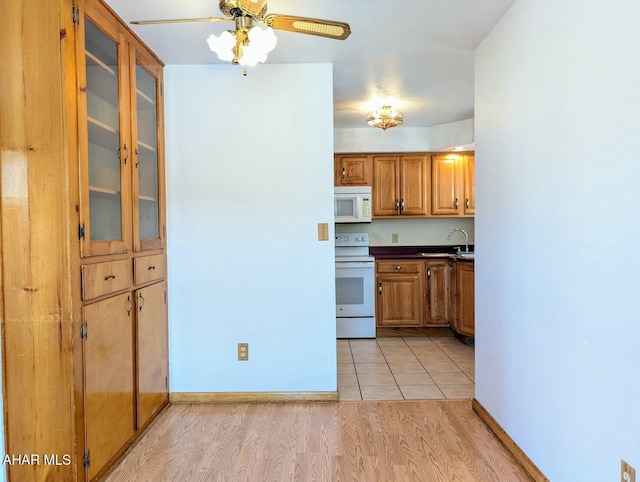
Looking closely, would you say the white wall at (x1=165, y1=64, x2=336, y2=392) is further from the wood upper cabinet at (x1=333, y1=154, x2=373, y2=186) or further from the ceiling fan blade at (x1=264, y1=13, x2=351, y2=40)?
the wood upper cabinet at (x1=333, y1=154, x2=373, y2=186)

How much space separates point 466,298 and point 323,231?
79.4 inches

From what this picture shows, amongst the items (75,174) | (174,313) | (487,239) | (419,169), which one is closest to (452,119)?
(419,169)

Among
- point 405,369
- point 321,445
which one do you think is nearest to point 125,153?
point 321,445

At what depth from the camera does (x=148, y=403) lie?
2.25m

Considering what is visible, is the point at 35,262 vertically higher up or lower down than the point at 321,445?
higher up

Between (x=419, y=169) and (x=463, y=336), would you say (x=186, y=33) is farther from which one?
(x=463, y=336)

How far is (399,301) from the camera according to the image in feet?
13.9

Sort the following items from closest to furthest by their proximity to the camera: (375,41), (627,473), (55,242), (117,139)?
(627,473), (55,242), (117,139), (375,41)

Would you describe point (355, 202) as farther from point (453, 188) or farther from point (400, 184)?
point (453, 188)

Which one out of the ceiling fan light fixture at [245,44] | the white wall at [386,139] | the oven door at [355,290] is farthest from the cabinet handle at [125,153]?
the white wall at [386,139]

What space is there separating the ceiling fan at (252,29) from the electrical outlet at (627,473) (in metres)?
1.77

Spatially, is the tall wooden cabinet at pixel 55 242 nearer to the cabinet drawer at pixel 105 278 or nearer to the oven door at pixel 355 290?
the cabinet drawer at pixel 105 278

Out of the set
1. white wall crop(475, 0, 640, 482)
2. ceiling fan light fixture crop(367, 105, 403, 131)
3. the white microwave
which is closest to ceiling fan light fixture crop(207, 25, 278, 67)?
white wall crop(475, 0, 640, 482)

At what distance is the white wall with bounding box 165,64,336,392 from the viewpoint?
2.55 m
